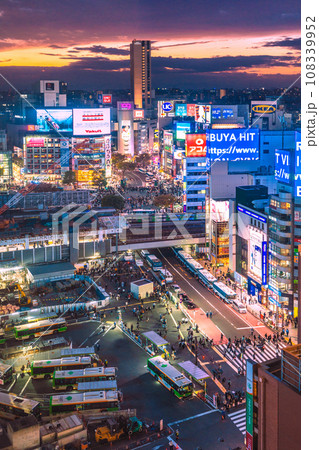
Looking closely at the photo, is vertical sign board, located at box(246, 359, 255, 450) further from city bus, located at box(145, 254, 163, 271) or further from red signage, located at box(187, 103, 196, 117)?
red signage, located at box(187, 103, 196, 117)

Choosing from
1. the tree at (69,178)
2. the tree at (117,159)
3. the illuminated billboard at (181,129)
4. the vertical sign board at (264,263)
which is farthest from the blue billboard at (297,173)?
the tree at (117,159)

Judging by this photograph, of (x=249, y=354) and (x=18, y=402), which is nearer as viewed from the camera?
(x=18, y=402)

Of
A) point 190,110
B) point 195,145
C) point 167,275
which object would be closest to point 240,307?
point 167,275

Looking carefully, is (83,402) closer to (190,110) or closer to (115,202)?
(115,202)

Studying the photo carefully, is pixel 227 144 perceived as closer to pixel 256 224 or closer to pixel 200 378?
pixel 256 224

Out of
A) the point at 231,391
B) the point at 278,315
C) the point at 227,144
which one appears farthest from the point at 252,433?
the point at 227,144

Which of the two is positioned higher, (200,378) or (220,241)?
(220,241)
